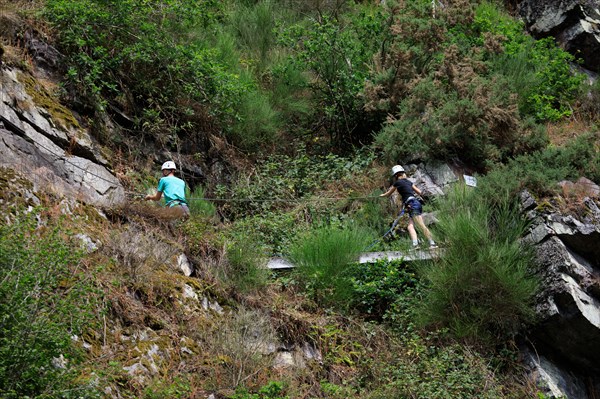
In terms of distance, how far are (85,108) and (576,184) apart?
24.8 feet

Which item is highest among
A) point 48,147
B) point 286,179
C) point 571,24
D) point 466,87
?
point 571,24

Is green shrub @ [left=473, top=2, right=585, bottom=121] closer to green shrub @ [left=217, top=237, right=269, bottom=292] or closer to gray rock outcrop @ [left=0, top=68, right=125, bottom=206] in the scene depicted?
green shrub @ [left=217, top=237, right=269, bottom=292]

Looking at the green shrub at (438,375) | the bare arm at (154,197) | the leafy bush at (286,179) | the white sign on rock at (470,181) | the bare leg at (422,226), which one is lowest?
the leafy bush at (286,179)

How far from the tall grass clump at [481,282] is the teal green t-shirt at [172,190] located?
11.9 ft

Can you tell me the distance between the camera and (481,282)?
9.04m

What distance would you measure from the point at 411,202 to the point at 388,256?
1.08 meters

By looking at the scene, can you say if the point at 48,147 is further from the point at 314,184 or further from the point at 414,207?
the point at 414,207

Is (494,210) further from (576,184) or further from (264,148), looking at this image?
(264,148)

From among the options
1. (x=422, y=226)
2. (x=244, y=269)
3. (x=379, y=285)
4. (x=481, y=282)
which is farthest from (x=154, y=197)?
(x=481, y=282)

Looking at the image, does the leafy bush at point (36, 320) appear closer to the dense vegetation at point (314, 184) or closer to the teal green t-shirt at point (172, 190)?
the dense vegetation at point (314, 184)

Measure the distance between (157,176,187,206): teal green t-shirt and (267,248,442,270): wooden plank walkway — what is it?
161 cm

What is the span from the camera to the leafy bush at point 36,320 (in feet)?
16.9

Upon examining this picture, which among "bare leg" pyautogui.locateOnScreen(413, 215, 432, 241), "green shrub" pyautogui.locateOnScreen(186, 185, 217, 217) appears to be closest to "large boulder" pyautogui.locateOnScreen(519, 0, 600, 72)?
"bare leg" pyautogui.locateOnScreen(413, 215, 432, 241)

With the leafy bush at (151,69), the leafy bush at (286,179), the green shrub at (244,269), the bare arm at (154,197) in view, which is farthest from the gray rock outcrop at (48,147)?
the leafy bush at (286,179)
